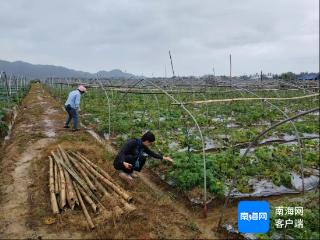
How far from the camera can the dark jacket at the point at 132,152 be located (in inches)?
316

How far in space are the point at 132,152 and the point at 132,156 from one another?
4.0 inches

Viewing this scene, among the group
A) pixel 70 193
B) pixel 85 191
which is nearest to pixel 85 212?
pixel 70 193

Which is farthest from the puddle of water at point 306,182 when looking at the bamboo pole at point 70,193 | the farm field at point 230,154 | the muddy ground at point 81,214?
the bamboo pole at point 70,193

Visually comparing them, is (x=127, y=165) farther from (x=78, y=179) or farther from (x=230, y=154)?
(x=230, y=154)

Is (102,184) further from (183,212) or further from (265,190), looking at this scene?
(265,190)

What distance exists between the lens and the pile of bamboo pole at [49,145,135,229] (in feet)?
21.7

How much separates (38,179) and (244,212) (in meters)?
5.11

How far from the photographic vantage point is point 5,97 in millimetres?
22969

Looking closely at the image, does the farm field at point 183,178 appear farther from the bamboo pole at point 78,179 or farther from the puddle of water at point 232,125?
the bamboo pole at point 78,179

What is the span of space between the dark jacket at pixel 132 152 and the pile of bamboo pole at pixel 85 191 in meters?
0.53

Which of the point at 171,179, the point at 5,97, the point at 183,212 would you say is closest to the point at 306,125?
the point at 171,179

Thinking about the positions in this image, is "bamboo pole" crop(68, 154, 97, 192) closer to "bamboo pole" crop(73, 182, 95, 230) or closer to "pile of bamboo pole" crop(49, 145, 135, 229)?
"pile of bamboo pole" crop(49, 145, 135, 229)

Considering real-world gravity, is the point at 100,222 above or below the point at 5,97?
below

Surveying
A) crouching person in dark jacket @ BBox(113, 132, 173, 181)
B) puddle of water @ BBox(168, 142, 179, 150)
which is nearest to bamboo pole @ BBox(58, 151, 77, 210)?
crouching person in dark jacket @ BBox(113, 132, 173, 181)
